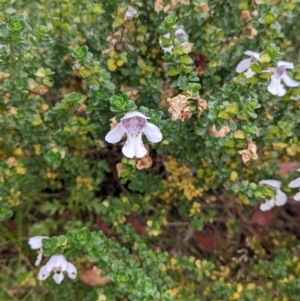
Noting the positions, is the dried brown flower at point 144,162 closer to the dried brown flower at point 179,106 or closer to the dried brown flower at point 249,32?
the dried brown flower at point 179,106

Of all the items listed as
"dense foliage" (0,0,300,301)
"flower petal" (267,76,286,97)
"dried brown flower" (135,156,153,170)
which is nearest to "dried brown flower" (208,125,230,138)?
"dense foliage" (0,0,300,301)

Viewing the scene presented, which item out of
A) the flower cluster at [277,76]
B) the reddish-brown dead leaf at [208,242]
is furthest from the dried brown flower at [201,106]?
the reddish-brown dead leaf at [208,242]

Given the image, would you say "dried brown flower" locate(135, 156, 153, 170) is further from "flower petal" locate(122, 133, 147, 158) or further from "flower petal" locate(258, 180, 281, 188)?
"flower petal" locate(258, 180, 281, 188)

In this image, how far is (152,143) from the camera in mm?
1355

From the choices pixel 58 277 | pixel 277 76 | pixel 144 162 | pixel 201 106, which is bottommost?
pixel 58 277

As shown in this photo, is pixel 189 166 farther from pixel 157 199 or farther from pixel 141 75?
pixel 141 75

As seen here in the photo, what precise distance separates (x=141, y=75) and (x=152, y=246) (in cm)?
75

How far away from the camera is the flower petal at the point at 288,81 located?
1560 millimetres

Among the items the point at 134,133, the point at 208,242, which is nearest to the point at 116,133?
the point at 134,133

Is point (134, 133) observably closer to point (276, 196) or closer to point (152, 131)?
point (152, 131)

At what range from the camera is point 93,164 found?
80.4 inches

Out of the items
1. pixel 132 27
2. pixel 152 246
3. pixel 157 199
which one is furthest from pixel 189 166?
pixel 132 27

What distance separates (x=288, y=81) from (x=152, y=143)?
530 mm

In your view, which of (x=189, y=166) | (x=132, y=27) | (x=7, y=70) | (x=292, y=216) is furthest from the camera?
(x=292, y=216)
